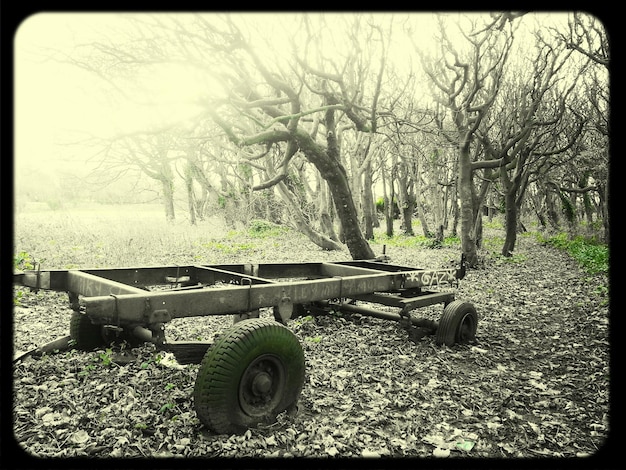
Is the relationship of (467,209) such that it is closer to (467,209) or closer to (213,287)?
(467,209)

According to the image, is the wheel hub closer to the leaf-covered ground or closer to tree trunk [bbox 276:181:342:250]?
the leaf-covered ground

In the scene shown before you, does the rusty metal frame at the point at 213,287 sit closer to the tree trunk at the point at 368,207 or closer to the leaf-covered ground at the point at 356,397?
the leaf-covered ground at the point at 356,397

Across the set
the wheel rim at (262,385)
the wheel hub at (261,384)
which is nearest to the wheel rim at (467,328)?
the wheel rim at (262,385)

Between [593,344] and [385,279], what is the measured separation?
135 inches

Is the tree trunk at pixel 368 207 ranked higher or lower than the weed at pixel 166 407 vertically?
higher

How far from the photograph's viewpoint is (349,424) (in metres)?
3.97

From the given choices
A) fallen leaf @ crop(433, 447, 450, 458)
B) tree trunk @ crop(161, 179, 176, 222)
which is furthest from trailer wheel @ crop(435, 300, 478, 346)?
tree trunk @ crop(161, 179, 176, 222)

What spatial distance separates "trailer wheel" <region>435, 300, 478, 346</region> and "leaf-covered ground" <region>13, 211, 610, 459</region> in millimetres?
147

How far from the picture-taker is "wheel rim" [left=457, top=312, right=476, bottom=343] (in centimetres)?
631

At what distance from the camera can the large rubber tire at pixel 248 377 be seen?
3400mm

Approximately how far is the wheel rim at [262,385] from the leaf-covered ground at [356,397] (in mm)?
188
